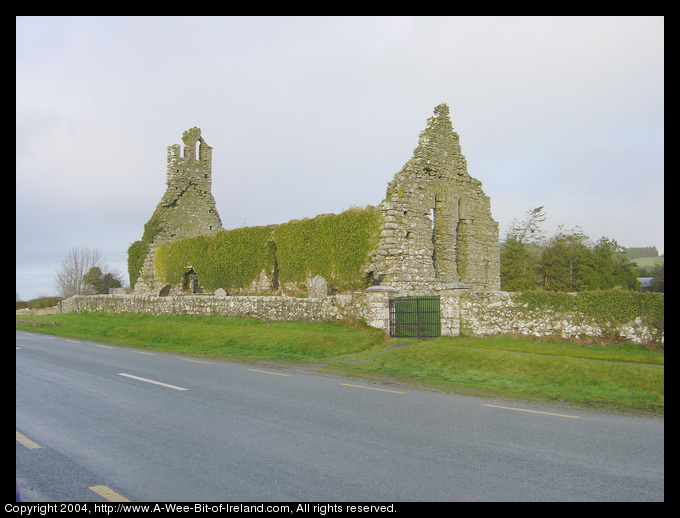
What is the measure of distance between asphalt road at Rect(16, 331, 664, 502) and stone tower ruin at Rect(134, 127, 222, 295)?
28.9 m

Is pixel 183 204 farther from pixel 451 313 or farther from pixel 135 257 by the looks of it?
pixel 451 313

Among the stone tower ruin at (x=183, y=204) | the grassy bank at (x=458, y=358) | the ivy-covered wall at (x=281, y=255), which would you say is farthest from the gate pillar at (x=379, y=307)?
the stone tower ruin at (x=183, y=204)

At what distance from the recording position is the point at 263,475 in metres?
5.13

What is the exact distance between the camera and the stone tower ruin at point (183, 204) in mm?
37969

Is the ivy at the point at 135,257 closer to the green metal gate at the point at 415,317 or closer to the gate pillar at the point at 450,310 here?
the green metal gate at the point at 415,317

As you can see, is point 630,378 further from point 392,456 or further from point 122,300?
point 122,300

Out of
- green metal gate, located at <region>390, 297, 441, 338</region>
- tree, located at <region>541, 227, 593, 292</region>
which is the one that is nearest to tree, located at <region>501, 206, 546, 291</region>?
tree, located at <region>541, 227, 593, 292</region>

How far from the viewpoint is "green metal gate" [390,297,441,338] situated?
17.1 meters

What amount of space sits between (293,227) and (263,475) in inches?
851

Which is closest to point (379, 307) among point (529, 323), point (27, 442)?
point (529, 323)

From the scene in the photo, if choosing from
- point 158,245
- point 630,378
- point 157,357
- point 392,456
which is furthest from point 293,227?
point 392,456

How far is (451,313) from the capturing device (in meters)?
16.4

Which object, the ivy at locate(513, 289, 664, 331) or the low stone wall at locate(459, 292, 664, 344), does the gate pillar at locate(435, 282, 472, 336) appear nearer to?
the low stone wall at locate(459, 292, 664, 344)

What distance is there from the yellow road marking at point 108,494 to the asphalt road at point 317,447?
3cm
